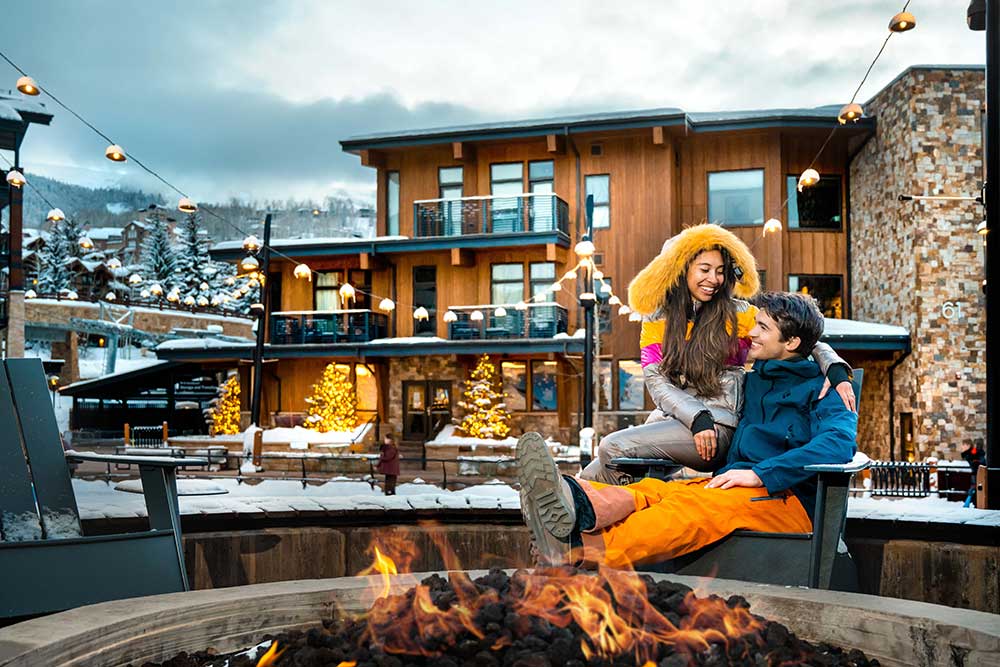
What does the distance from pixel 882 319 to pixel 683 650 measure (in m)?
23.8

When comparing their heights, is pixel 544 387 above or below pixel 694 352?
below

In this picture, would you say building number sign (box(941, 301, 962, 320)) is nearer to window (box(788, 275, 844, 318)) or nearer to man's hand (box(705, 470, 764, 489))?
window (box(788, 275, 844, 318))

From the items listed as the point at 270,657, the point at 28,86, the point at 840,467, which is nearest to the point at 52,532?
the point at 270,657

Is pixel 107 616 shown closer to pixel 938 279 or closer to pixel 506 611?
pixel 506 611

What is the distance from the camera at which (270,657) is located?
2.07 metres

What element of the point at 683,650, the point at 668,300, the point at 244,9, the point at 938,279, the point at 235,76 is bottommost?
the point at 683,650

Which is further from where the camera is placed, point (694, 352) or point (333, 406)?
point (333, 406)

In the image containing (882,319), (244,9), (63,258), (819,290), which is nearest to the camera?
(882,319)

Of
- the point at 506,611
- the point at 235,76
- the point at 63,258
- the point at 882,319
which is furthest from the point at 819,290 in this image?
the point at 235,76

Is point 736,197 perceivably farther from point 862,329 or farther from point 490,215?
point 490,215

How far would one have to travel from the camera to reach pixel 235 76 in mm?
175250

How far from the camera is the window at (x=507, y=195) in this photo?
26573mm

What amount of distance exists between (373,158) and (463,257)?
15.2 ft

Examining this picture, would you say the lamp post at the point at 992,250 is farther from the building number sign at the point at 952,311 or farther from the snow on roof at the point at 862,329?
the building number sign at the point at 952,311
